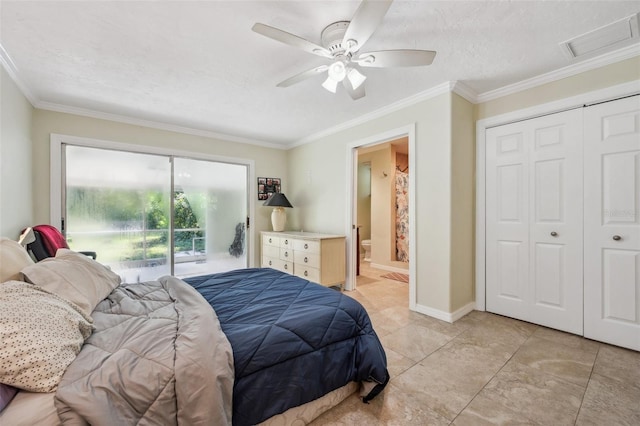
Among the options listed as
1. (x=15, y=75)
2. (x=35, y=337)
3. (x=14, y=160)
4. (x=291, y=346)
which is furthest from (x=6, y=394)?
(x=15, y=75)

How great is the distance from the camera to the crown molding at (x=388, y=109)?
2.72 m

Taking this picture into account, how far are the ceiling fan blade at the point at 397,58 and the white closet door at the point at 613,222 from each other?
1786 millimetres

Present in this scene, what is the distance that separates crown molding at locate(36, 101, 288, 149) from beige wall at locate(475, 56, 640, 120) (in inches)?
137

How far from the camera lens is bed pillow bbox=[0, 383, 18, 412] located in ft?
2.61

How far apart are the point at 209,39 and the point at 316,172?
266cm

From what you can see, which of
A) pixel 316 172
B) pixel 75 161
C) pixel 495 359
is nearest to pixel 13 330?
pixel 495 359

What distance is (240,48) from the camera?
6.82 ft

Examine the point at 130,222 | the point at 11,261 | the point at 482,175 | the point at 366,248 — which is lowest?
the point at 366,248

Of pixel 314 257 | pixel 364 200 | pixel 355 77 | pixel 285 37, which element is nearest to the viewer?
pixel 285 37

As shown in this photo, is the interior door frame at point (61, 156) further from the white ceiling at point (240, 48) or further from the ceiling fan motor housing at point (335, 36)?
the ceiling fan motor housing at point (335, 36)

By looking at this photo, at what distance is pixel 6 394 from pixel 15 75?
119 inches

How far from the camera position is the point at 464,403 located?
1565mm

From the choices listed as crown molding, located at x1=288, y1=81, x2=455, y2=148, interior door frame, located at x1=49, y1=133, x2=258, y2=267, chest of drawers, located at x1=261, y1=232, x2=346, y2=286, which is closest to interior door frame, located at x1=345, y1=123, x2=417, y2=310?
chest of drawers, located at x1=261, y1=232, x2=346, y2=286

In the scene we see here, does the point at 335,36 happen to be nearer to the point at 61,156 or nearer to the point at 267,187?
the point at 267,187
